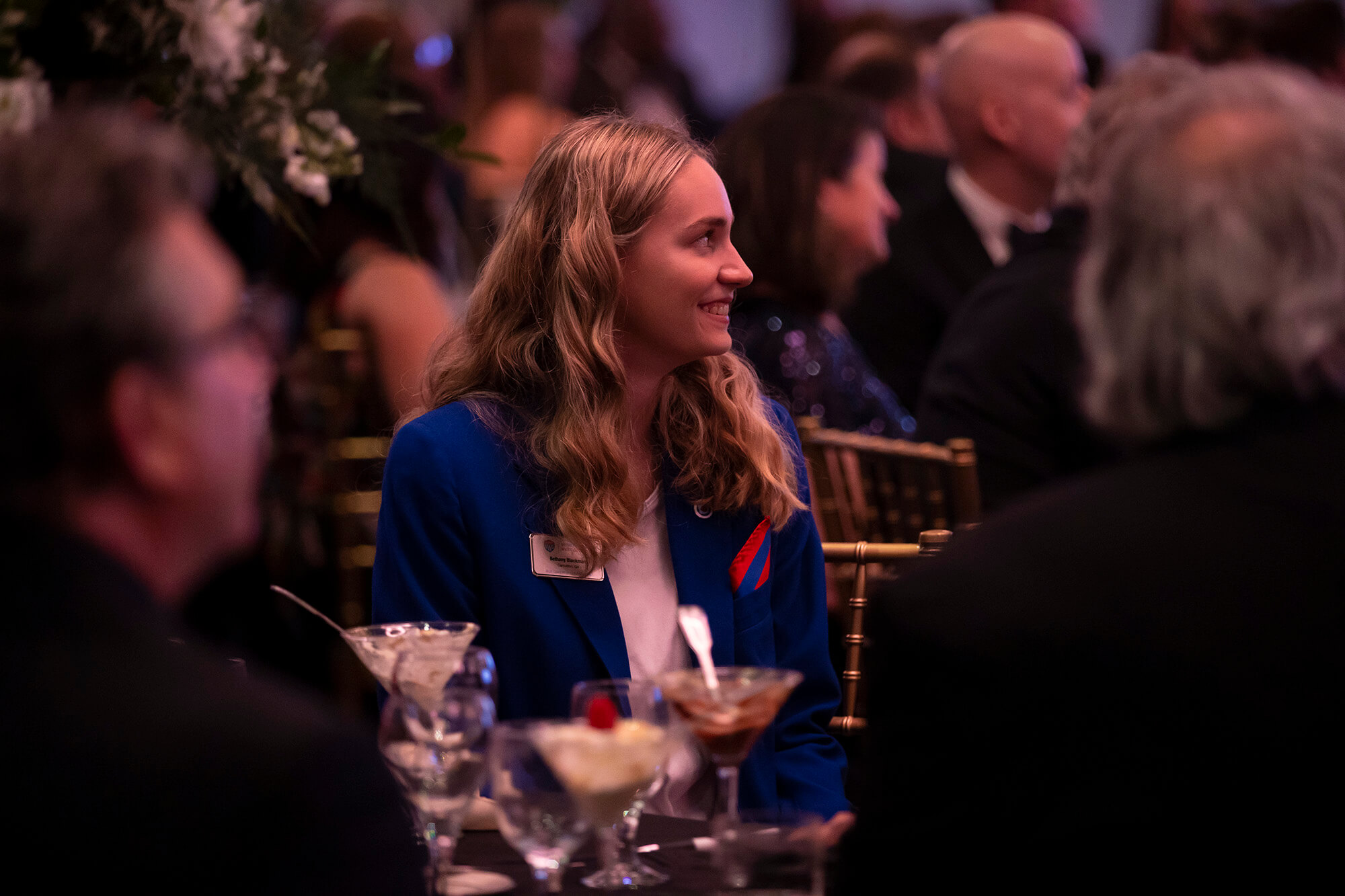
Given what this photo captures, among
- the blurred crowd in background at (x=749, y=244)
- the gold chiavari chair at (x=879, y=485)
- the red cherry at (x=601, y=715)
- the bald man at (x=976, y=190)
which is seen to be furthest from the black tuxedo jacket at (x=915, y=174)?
the red cherry at (x=601, y=715)

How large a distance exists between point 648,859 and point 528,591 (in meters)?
0.63

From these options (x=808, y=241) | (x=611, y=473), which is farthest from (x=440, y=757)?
(x=808, y=241)

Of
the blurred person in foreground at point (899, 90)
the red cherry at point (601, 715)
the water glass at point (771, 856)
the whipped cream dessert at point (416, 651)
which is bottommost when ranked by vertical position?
the water glass at point (771, 856)

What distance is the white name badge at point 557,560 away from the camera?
2119 millimetres

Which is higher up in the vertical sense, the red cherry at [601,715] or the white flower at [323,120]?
the white flower at [323,120]

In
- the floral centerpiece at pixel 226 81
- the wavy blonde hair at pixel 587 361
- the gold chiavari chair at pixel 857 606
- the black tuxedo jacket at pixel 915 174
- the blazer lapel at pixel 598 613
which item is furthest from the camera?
the black tuxedo jacket at pixel 915 174

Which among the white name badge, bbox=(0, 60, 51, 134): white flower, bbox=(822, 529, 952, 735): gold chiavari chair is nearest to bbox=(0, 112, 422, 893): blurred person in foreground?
bbox=(0, 60, 51, 134): white flower

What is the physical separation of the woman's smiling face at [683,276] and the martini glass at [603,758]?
0.97 m

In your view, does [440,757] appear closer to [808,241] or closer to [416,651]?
[416,651]

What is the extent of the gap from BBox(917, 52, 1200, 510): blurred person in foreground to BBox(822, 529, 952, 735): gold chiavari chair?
79cm

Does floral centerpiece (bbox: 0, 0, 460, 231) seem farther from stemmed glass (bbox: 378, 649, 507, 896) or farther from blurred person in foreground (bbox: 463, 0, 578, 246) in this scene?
blurred person in foreground (bbox: 463, 0, 578, 246)

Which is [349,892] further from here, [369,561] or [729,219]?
[369,561]

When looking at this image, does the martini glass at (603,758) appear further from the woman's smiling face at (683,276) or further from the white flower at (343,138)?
the white flower at (343,138)

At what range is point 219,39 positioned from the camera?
6.44ft
